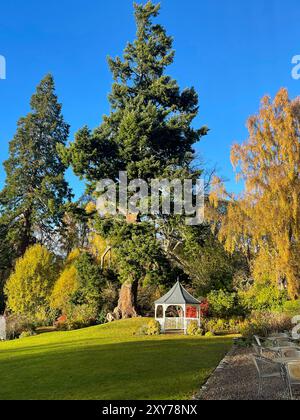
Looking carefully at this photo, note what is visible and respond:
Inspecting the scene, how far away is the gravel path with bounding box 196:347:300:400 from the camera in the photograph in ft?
24.4

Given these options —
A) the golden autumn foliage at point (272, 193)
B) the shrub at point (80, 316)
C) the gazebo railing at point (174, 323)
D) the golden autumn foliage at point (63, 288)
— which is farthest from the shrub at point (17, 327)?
the golden autumn foliage at point (272, 193)

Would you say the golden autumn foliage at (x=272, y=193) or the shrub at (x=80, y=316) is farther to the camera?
the shrub at (x=80, y=316)

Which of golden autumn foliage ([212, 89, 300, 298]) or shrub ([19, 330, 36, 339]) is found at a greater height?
golden autumn foliage ([212, 89, 300, 298])

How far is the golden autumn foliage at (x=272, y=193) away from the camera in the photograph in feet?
69.4

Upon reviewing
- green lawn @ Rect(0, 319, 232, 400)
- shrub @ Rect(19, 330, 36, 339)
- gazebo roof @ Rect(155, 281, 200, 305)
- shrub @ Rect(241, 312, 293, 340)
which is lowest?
shrub @ Rect(19, 330, 36, 339)

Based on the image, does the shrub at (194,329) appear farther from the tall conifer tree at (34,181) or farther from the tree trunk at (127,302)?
the tall conifer tree at (34,181)

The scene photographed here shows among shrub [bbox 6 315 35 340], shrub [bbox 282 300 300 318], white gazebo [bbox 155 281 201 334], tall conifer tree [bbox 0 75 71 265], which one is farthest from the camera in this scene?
tall conifer tree [bbox 0 75 71 265]

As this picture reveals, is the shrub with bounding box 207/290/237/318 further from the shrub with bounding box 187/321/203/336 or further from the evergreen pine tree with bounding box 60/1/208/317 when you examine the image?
the evergreen pine tree with bounding box 60/1/208/317

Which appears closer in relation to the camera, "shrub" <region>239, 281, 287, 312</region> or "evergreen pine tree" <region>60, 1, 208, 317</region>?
"shrub" <region>239, 281, 287, 312</region>

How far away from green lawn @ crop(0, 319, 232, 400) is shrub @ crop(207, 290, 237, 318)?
401 centimetres

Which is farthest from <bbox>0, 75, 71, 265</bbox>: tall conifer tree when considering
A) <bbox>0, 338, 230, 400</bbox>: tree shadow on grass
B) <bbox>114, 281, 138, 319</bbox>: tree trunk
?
<bbox>0, 338, 230, 400</bbox>: tree shadow on grass

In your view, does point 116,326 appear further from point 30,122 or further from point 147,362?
point 30,122

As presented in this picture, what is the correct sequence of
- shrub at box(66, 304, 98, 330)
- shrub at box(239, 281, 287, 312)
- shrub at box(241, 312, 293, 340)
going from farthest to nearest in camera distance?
shrub at box(66, 304, 98, 330) < shrub at box(239, 281, 287, 312) < shrub at box(241, 312, 293, 340)

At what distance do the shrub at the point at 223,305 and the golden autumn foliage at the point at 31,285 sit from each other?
14.9 m
